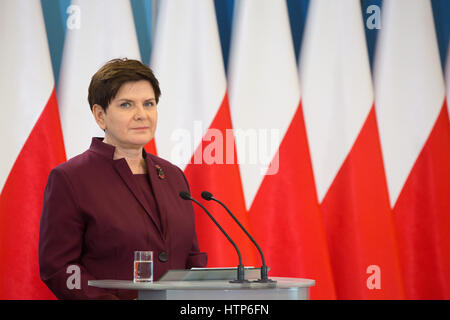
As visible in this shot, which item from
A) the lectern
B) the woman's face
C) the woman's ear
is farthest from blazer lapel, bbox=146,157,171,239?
the lectern

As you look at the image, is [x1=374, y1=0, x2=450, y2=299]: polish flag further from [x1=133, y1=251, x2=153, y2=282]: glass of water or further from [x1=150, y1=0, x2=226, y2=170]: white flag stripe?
[x1=133, y1=251, x2=153, y2=282]: glass of water

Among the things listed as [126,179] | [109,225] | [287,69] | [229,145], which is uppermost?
[287,69]

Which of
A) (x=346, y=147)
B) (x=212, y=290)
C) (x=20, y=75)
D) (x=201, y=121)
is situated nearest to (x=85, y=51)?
(x=20, y=75)

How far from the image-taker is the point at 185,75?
3.09 meters

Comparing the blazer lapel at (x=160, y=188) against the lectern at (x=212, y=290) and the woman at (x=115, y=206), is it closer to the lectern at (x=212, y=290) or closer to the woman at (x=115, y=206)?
the woman at (x=115, y=206)

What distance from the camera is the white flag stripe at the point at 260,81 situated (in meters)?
3.16

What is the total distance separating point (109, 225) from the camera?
2143mm

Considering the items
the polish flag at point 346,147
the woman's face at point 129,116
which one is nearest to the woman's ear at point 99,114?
the woman's face at point 129,116

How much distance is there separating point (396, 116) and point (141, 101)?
1.57m

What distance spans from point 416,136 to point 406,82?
0.92 feet

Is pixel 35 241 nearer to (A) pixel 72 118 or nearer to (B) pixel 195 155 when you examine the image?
(A) pixel 72 118

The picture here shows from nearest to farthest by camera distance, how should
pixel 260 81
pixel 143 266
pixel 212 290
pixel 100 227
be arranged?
pixel 212 290 < pixel 143 266 < pixel 100 227 < pixel 260 81

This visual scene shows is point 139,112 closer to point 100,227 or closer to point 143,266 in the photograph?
point 100,227

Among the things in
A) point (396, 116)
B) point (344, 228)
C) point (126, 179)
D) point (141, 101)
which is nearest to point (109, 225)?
point (126, 179)
